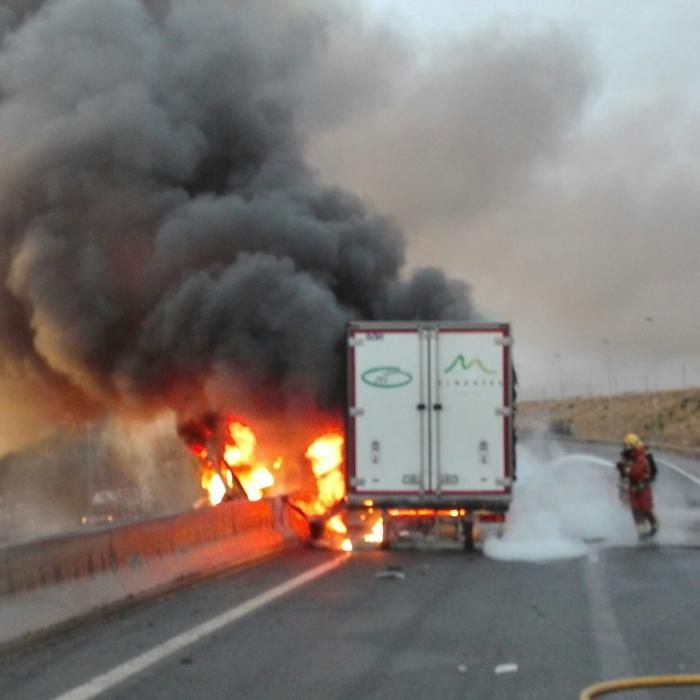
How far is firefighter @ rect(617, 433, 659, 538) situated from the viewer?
18844 millimetres

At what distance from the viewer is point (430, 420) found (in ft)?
56.2

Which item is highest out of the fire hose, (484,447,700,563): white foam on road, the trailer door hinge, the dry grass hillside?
the dry grass hillside

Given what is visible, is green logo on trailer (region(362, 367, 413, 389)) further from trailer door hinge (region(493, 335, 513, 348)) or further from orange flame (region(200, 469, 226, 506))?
orange flame (region(200, 469, 226, 506))

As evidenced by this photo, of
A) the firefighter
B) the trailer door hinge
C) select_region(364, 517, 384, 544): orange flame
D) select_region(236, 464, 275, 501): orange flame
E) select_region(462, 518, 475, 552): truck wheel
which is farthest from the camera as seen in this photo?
select_region(236, 464, 275, 501): orange flame

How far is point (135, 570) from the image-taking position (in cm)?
1195

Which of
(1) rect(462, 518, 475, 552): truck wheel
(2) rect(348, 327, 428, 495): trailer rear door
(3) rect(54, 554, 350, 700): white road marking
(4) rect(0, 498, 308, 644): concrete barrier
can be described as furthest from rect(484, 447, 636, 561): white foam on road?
(3) rect(54, 554, 350, 700): white road marking

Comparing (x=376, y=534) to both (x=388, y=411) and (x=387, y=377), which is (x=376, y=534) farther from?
(x=387, y=377)

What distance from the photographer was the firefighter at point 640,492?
18.8 meters

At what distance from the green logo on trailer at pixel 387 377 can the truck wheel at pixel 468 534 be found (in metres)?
2.06

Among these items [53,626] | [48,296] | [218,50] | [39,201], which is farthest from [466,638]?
[218,50]

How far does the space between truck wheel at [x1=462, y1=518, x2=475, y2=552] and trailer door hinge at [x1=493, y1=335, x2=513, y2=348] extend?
243 centimetres

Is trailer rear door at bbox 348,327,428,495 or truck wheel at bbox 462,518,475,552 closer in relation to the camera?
trailer rear door at bbox 348,327,428,495

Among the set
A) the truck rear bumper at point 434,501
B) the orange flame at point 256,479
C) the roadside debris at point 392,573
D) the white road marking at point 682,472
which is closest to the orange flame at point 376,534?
the truck rear bumper at point 434,501

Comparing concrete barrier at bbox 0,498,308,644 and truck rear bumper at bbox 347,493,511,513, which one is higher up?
truck rear bumper at bbox 347,493,511,513
